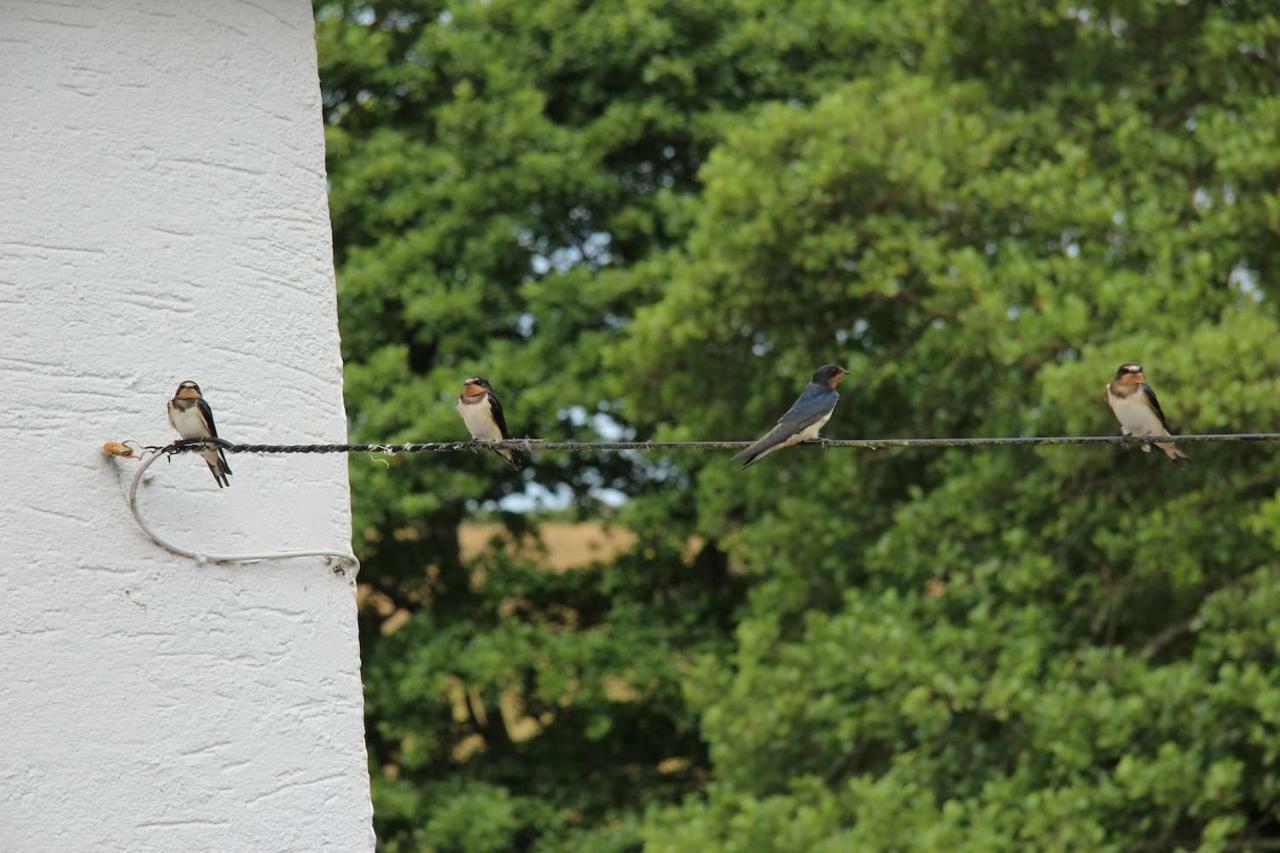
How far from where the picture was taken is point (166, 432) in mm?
4844

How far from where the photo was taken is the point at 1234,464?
35.6 feet

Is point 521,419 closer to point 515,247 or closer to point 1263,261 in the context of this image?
point 515,247

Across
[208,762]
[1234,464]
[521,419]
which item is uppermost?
[208,762]

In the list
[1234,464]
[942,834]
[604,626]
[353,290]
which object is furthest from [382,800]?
[1234,464]

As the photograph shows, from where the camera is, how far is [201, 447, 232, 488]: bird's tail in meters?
4.84

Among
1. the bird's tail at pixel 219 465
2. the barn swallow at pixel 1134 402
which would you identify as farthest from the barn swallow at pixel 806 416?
the bird's tail at pixel 219 465

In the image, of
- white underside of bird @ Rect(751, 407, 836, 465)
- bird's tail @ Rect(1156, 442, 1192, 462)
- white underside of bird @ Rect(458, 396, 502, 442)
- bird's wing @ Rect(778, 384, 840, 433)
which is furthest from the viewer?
bird's tail @ Rect(1156, 442, 1192, 462)

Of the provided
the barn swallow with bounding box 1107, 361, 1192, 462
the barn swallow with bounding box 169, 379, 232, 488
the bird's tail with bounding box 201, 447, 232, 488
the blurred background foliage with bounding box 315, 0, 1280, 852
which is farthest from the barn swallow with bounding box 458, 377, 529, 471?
the blurred background foliage with bounding box 315, 0, 1280, 852

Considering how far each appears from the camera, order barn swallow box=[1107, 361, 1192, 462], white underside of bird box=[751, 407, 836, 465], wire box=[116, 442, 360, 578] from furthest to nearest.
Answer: barn swallow box=[1107, 361, 1192, 462] < white underside of bird box=[751, 407, 836, 465] < wire box=[116, 442, 360, 578]

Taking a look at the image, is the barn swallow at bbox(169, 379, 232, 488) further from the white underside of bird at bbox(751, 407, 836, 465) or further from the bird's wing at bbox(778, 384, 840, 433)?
the bird's wing at bbox(778, 384, 840, 433)

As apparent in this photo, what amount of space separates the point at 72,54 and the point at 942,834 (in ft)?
21.4

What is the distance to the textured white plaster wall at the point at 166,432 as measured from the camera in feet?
15.3

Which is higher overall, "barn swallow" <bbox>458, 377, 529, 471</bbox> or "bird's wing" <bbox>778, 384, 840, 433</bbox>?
"bird's wing" <bbox>778, 384, 840, 433</bbox>

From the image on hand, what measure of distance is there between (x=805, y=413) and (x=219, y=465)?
2.35m
